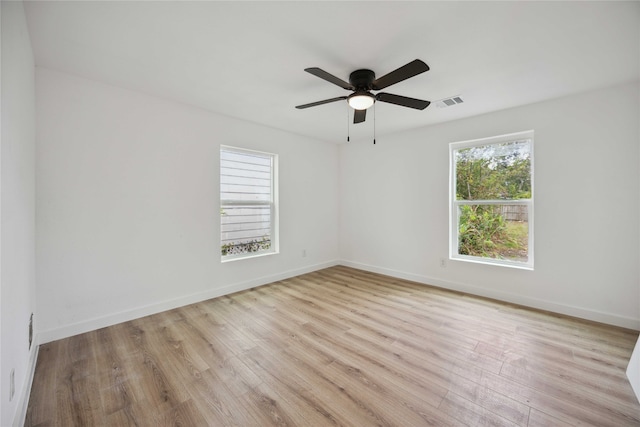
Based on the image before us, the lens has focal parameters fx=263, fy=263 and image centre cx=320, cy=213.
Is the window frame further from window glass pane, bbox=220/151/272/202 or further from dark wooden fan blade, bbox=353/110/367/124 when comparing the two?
dark wooden fan blade, bbox=353/110/367/124

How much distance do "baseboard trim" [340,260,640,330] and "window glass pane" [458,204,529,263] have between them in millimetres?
473

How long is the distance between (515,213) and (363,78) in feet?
8.79

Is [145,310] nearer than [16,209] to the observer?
No

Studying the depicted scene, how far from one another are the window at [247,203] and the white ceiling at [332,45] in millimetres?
1094

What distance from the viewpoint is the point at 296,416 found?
5.15ft

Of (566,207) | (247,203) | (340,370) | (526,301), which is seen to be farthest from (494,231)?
(247,203)

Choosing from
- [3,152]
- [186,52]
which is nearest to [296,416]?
[3,152]

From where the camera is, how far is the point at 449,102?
311cm

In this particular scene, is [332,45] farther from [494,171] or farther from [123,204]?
[494,171]

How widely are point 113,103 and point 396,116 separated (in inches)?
131

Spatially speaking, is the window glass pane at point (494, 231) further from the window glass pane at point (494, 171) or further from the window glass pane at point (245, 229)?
the window glass pane at point (245, 229)

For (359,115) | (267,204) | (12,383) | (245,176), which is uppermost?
(359,115)

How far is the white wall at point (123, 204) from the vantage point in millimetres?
2430

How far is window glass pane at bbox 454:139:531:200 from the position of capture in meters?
3.35
